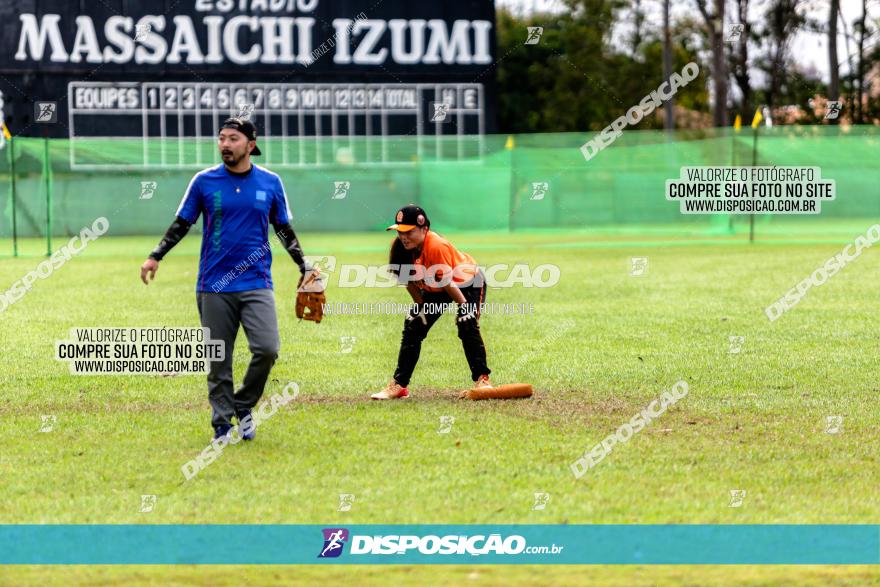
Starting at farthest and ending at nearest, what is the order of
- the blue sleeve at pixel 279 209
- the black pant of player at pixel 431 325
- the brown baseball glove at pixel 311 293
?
the black pant of player at pixel 431 325 < the brown baseball glove at pixel 311 293 < the blue sleeve at pixel 279 209

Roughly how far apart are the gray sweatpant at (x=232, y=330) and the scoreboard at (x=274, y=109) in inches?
899

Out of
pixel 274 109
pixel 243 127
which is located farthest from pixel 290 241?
pixel 274 109

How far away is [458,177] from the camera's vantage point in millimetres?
30031

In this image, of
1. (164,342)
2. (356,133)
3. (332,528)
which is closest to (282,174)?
(356,133)

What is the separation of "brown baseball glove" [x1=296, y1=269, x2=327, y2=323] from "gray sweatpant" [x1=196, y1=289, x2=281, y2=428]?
50cm

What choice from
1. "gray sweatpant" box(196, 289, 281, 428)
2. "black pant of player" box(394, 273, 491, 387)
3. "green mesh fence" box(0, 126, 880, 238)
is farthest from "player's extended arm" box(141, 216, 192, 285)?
"green mesh fence" box(0, 126, 880, 238)

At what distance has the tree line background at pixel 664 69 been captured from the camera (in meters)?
43.0

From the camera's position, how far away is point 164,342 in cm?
1359

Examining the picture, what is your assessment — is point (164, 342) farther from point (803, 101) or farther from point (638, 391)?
point (803, 101)

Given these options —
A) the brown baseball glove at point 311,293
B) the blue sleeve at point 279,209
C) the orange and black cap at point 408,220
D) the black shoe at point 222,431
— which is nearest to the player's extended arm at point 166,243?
the blue sleeve at point 279,209

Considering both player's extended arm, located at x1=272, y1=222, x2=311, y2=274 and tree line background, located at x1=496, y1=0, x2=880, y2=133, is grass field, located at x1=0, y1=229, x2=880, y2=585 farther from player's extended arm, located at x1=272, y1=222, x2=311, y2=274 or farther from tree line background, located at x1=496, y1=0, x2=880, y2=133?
tree line background, located at x1=496, y1=0, x2=880, y2=133

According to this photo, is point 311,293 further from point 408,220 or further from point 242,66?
point 242,66

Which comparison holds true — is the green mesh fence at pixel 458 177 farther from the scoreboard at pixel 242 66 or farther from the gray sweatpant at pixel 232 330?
the gray sweatpant at pixel 232 330

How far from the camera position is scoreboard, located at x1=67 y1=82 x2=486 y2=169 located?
3228 centimetres
